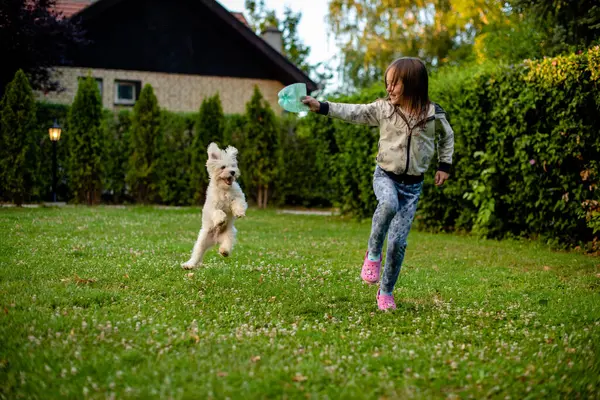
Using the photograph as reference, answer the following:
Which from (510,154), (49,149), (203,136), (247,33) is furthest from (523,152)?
(247,33)

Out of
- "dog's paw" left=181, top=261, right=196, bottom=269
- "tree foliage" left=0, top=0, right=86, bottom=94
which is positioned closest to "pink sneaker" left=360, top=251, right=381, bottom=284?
"dog's paw" left=181, top=261, right=196, bottom=269

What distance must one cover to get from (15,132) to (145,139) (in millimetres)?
3575

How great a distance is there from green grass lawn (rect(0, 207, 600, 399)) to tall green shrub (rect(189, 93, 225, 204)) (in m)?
9.47

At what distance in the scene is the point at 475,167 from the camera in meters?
11.5

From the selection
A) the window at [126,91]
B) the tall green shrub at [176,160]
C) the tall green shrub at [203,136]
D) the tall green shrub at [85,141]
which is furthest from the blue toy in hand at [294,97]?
Result: the window at [126,91]

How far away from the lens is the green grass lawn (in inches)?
138

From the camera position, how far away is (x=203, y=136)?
18.4 m

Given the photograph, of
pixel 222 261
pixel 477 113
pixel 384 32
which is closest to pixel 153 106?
pixel 477 113

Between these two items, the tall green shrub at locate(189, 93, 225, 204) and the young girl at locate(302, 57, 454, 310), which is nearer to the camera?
the young girl at locate(302, 57, 454, 310)

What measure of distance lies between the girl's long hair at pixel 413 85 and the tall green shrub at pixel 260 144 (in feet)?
44.0

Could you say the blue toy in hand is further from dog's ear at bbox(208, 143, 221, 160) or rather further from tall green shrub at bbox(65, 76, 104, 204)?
tall green shrub at bbox(65, 76, 104, 204)

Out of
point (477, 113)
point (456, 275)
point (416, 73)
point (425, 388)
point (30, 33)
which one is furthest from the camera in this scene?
point (30, 33)

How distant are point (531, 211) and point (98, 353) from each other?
8378 mm

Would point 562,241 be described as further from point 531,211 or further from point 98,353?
point 98,353
